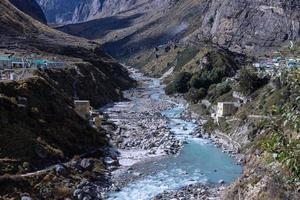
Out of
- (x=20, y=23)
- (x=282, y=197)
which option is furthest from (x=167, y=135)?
(x=20, y=23)

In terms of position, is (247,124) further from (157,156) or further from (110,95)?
(110,95)

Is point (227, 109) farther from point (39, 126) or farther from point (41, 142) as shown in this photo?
point (41, 142)

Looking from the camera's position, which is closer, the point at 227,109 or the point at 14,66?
the point at 227,109

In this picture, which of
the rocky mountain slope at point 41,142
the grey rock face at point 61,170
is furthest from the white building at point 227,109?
the grey rock face at point 61,170

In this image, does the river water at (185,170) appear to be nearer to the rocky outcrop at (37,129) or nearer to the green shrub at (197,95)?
the rocky outcrop at (37,129)

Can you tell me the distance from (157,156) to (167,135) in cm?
1287

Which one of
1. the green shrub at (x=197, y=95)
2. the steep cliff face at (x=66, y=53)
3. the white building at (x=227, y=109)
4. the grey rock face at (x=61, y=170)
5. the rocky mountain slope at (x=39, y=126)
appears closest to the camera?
the grey rock face at (x=61, y=170)

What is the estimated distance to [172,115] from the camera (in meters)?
107

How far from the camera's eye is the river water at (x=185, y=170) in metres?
52.6

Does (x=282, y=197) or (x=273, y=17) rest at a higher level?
(x=273, y=17)

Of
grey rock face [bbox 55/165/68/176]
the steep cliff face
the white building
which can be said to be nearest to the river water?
grey rock face [bbox 55/165/68/176]

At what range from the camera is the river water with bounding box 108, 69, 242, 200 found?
52.6 meters

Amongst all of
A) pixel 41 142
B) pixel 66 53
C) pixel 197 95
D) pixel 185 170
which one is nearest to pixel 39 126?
pixel 41 142

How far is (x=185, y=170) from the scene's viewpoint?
201 ft
